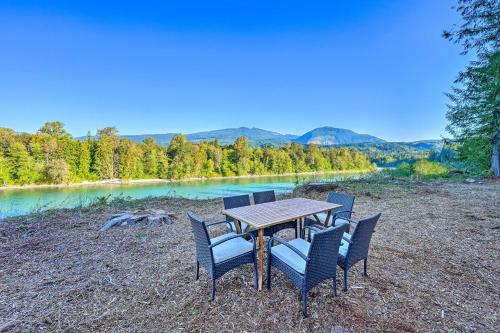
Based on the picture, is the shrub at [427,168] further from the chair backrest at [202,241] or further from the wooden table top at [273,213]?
the chair backrest at [202,241]

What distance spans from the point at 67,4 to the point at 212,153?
2769 centimetres

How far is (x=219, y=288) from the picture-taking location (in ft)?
6.73

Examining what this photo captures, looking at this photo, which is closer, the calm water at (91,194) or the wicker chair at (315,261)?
the wicker chair at (315,261)

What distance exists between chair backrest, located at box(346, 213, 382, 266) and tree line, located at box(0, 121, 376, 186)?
31031mm

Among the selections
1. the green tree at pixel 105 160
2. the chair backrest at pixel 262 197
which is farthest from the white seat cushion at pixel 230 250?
the green tree at pixel 105 160

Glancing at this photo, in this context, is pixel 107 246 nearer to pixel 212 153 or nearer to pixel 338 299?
pixel 338 299

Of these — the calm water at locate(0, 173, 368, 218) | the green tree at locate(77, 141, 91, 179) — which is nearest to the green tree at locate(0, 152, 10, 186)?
the calm water at locate(0, 173, 368, 218)

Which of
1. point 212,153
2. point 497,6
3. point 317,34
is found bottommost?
point 212,153

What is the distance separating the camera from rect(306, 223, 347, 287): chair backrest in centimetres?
158

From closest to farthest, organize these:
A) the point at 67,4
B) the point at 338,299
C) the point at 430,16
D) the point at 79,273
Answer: the point at 338,299
the point at 79,273
the point at 430,16
the point at 67,4

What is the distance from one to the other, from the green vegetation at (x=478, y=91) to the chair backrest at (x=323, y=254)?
30.8ft

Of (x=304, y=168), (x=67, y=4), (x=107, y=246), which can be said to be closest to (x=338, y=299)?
(x=107, y=246)

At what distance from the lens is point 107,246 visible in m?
3.17

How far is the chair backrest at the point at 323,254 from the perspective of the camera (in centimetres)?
158
